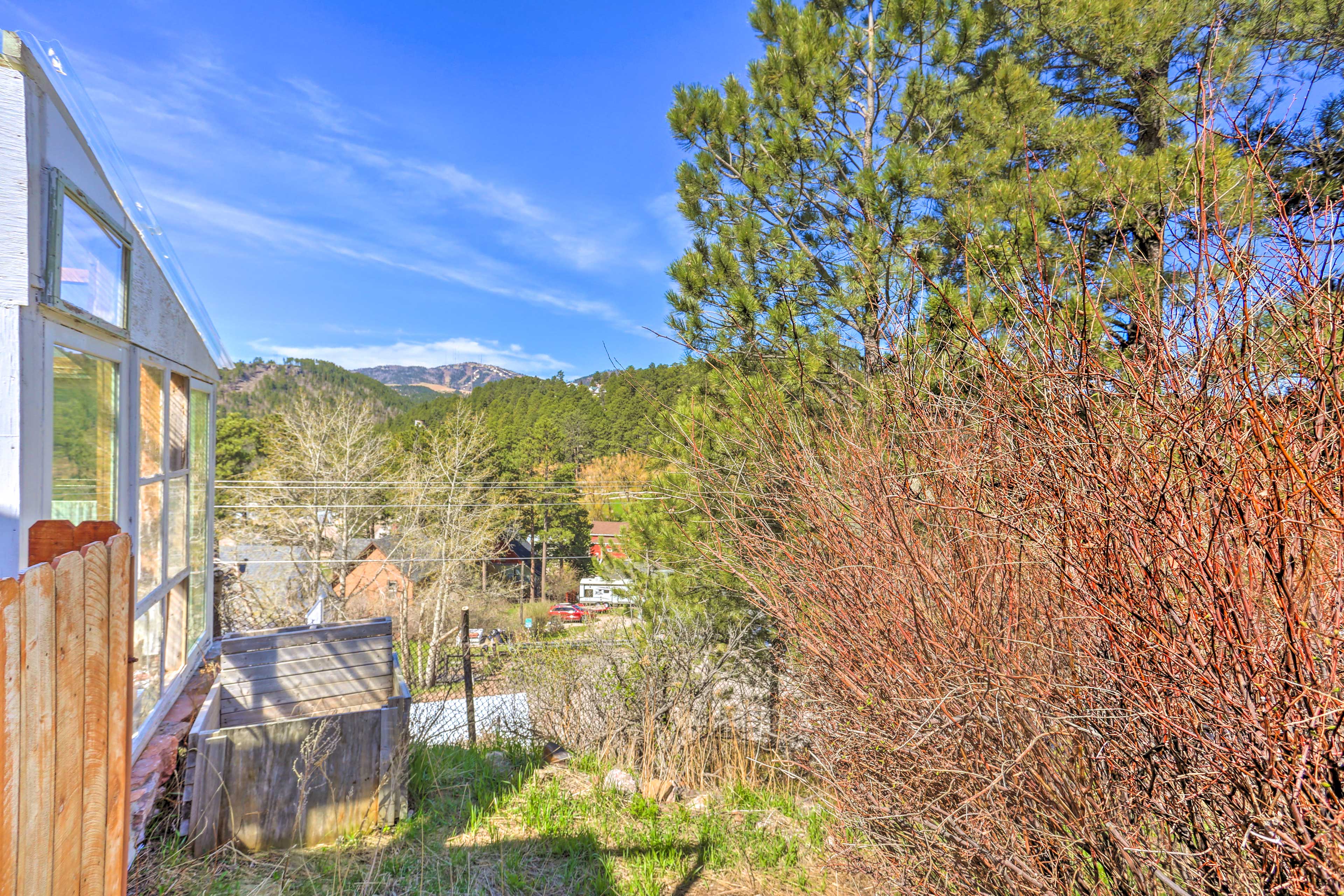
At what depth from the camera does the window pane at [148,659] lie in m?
3.59

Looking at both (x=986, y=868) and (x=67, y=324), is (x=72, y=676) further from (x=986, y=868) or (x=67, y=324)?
(x=986, y=868)

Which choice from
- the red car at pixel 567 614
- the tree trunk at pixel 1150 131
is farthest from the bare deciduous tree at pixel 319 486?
the tree trunk at pixel 1150 131

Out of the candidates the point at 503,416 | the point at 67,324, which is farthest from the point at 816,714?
the point at 503,416

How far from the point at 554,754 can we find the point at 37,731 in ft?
13.9

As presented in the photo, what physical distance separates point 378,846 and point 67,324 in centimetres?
281

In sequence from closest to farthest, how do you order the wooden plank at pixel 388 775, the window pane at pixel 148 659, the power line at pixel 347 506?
the wooden plank at pixel 388 775, the window pane at pixel 148 659, the power line at pixel 347 506

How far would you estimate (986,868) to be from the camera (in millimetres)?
2154

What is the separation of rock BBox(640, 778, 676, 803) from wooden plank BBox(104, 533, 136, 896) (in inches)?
124

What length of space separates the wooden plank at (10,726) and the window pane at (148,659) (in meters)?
3.01

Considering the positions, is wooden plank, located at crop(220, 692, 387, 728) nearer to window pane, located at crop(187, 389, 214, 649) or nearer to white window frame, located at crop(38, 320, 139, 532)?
window pane, located at crop(187, 389, 214, 649)

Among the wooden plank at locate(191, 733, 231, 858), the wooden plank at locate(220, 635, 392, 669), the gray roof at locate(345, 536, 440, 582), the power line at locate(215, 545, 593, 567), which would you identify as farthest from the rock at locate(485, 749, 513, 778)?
the gray roof at locate(345, 536, 440, 582)

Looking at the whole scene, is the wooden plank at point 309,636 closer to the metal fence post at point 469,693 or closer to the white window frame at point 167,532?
the white window frame at point 167,532

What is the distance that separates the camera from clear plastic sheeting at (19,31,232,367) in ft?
8.11

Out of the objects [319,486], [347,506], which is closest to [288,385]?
[319,486]
